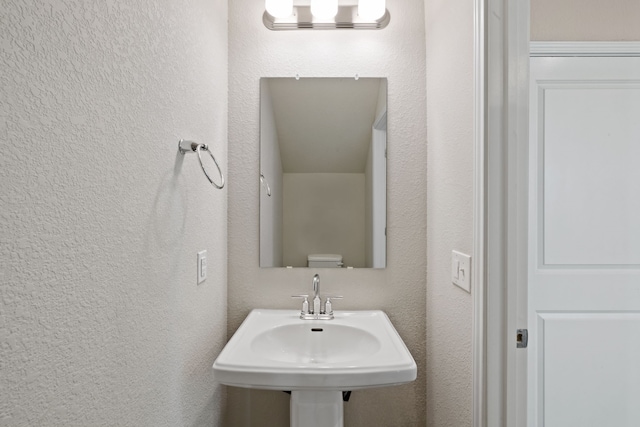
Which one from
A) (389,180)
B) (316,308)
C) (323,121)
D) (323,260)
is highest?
(323,121)

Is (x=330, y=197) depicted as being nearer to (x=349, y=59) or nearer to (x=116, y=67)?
(x=349, y=59)

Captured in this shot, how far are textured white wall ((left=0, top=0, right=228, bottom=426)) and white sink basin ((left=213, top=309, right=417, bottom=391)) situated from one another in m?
0.19

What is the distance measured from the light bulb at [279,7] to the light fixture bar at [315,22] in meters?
0.03

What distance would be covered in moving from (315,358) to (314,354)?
0.01 metres

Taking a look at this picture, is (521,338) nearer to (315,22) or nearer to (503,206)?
(503,206)

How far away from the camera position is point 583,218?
1.58 metres

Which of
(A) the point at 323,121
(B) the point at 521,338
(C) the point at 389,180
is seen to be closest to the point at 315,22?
(A) the point at 323,121

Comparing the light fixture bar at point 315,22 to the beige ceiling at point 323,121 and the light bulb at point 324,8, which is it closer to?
the light bulb at point 324,8

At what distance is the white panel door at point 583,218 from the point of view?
1.57 meters

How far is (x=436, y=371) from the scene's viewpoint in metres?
1.44

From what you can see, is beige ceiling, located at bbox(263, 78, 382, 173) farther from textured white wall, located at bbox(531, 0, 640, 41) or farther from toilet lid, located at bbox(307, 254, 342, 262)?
textured white wall, located at bbox(531, 0, 640, 41)

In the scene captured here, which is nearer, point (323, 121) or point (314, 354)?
point (314, 354)

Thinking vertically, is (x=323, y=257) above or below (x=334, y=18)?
below

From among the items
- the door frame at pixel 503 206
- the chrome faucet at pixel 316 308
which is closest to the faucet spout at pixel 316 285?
the chrome faucet at pixel 316 308
